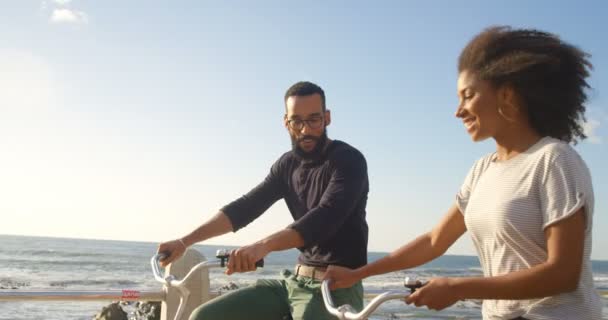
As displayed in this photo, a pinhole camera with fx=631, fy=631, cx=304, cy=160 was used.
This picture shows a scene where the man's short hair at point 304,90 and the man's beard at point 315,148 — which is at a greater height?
the man's short hair at point 304,90

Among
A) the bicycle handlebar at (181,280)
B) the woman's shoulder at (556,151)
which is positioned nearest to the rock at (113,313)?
the bicycle handlebar at (181,280)

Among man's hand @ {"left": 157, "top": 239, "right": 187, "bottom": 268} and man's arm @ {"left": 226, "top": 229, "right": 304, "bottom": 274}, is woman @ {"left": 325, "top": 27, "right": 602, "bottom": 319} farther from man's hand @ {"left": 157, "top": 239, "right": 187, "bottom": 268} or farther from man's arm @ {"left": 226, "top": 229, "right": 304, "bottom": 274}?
man's hand @ {"left": 157, "top": 239, "right": 187, "bottom": 268}

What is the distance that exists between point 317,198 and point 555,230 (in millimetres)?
1429

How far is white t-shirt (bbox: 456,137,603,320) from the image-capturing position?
1.73m

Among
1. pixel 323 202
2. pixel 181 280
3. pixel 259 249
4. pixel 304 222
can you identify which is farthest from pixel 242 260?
pixel 181 280

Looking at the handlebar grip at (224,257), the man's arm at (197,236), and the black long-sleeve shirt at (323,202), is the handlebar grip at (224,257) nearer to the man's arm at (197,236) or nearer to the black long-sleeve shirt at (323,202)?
the black long-sleeve shirt at (323,202)

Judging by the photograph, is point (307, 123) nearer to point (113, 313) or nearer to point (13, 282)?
point (113, 313)

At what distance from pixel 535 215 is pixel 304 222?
105cm

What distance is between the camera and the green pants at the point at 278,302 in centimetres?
265

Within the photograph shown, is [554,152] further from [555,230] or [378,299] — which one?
[378,299]

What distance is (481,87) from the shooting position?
1.97 metres

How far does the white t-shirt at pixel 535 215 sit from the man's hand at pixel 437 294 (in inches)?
11.1

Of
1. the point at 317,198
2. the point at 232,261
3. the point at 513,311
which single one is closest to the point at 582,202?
the point at 513,311

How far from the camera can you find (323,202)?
269 cm
